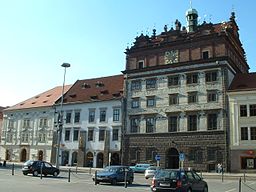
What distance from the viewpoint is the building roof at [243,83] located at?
158 feet

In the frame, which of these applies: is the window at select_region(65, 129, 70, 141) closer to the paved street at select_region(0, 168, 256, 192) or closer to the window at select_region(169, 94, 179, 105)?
the window at select_region(169, 94, 179, 105)

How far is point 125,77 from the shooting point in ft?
194

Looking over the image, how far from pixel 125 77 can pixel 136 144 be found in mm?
11209

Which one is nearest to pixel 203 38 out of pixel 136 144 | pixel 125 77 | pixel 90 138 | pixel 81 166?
pixel 125 77

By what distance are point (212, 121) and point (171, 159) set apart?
327 inches

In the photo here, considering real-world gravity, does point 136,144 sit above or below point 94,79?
below

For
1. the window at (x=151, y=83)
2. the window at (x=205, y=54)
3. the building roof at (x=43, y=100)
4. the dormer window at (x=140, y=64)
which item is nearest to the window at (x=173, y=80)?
the window at (x=151, y=83)

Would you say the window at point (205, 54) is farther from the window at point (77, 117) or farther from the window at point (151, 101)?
the window at point (77, 117)

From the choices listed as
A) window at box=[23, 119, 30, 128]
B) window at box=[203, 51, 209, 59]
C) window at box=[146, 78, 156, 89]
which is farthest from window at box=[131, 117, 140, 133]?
window at box=[23, 119, 30, 128]

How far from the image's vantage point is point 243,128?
46.8 metres

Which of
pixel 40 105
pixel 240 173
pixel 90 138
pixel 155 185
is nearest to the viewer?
pixel 155 185

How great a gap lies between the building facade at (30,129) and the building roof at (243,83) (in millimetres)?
32730

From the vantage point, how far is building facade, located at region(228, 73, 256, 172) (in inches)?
1813

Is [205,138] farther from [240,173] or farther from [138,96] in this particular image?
[138,96]
